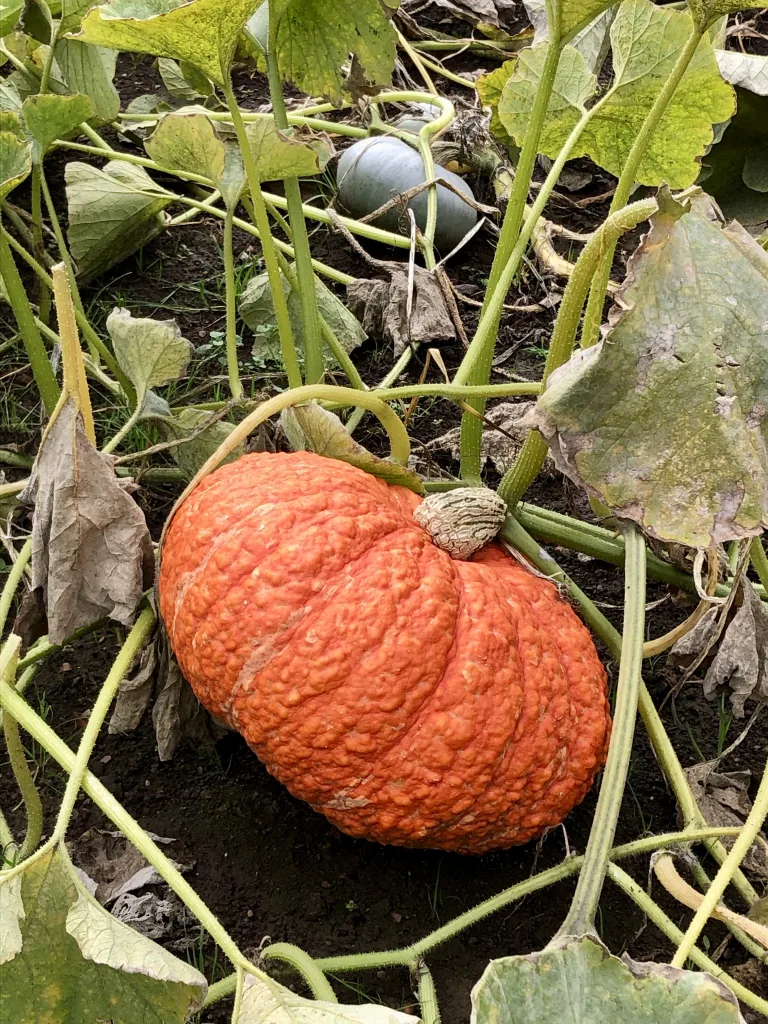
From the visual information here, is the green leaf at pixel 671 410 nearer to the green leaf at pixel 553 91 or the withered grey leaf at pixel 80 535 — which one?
the withered grey leaf at pixel 80 535

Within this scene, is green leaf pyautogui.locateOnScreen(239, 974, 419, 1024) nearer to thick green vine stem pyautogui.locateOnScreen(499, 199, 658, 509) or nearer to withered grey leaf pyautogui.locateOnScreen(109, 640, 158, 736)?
withered grey leaf pyautogui.locateOnScreen(109, 640, 158, 736)

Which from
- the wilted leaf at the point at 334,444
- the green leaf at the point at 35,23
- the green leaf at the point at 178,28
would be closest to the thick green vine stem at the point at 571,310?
the wilted leaf at the point at 334,444

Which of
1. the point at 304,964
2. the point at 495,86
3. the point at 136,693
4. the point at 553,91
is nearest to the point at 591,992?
the point at 304,964

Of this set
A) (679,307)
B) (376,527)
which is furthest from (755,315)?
(376,527)

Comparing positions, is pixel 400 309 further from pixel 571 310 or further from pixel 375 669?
pixel 375 669

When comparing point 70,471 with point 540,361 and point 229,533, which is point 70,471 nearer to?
point 229,533
